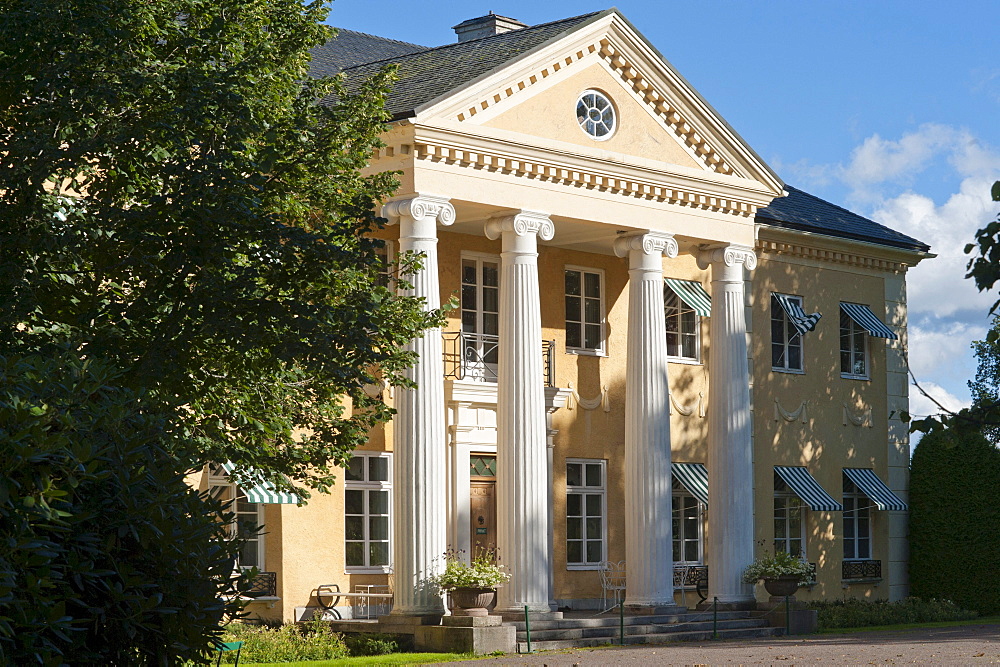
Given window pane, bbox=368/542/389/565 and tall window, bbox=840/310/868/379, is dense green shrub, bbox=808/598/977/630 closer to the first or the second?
tall window, bbox=840/310/868/379

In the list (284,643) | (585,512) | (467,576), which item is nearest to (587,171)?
(585,512)

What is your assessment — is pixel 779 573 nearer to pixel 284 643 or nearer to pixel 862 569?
pixel 862 569

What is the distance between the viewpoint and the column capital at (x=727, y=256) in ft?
86.0

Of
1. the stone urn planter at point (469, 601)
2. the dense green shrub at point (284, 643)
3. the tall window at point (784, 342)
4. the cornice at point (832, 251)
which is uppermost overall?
the cornice at point (832, 251)

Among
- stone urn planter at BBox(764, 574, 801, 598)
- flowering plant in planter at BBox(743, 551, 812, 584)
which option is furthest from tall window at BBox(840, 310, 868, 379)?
stone urn planter at BBox(764, 574, 801, 598)

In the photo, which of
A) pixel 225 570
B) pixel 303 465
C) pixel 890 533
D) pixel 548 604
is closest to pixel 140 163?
pixel 303 465

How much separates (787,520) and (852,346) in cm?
435

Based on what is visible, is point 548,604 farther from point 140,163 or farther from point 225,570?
point 225,570

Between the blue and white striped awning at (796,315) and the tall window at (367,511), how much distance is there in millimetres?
9686

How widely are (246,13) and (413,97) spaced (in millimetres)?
9143

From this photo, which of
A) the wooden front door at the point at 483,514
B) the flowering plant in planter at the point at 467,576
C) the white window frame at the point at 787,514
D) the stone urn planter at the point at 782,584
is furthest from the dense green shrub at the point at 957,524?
the flowering plant in planter at the point at 467,576

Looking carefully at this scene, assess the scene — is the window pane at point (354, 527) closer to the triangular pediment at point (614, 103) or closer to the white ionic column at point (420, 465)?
the white ionic column at point (420, 465)

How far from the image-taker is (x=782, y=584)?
2558 centimetres

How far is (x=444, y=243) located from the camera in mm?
24859
